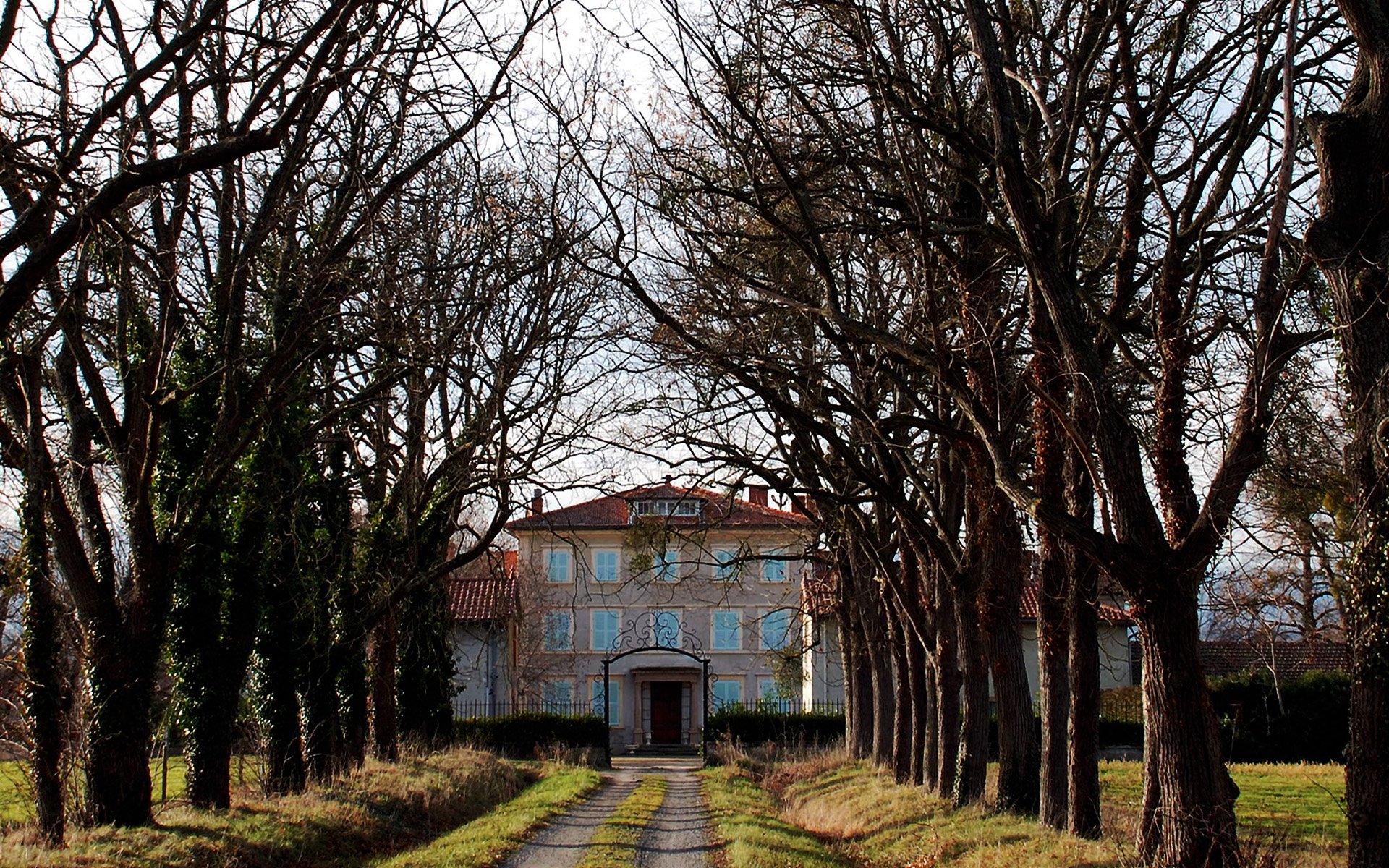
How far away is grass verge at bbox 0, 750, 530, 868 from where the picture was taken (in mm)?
10234

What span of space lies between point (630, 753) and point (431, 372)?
29460 millimetres

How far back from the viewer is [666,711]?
55094 millimetres

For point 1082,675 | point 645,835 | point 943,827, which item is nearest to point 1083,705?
point 1082,675

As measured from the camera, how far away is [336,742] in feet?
68.7

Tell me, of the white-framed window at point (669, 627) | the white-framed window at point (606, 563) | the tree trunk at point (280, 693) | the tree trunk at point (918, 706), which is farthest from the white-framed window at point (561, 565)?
the tree trunk at point (280, 693)

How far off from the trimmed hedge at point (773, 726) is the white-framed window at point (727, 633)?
659 inches

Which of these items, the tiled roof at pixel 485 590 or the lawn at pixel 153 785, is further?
the tiled roof at pixel 485 590

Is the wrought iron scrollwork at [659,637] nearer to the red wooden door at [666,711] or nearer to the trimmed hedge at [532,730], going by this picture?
the red wooden door at [666,711]

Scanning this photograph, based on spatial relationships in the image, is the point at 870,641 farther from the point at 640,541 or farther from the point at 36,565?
the point at 36,565

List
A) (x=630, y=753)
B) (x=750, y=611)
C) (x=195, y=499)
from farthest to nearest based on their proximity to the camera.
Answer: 1. (x=750, y=611)
2. (x=630, y=753)
3. (x=195, y=499)

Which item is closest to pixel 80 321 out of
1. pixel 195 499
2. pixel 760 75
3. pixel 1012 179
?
pixel 195 499

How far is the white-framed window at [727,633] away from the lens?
54531 millimetres

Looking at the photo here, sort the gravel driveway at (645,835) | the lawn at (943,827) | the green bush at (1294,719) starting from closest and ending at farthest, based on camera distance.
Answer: the lawn at (943,827) → the gravel driveway at (645,835) → the green bush at (1294,719)

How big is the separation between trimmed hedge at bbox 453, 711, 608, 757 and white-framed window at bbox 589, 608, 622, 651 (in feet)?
56.5
